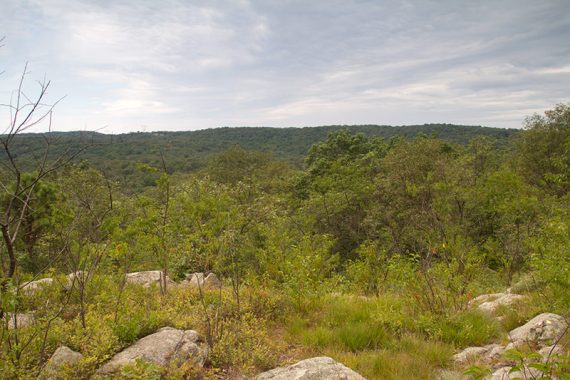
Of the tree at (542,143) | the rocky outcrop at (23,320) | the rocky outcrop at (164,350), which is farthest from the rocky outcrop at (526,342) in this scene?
the tree at (542,143)

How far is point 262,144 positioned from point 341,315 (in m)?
108

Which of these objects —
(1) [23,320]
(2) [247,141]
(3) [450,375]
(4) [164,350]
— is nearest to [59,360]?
(4) [164,350]

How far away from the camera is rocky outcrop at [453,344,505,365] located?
4184mm

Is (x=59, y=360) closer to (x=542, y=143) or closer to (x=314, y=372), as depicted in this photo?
(x=314, y=372)

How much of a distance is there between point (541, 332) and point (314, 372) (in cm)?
303

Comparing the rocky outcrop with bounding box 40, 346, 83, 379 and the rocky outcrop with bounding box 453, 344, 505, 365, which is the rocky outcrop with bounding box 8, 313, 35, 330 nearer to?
the rocky outcrop with bounding box 40, 346, 83, 379

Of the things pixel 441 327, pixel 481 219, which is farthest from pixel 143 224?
pixel 481 219

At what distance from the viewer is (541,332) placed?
4.49 metres

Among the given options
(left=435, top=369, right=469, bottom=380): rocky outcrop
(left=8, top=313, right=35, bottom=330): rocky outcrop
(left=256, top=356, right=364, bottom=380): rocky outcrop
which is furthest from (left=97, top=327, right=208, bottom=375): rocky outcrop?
(left=435, top=369, right=469, bottom=380): rocky outcrop

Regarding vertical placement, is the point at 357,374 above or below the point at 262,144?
below

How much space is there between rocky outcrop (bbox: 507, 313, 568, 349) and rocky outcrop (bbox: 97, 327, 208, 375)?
3721 millimetres

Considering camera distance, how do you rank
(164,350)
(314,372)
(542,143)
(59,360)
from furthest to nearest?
(542,143)
(164,350)
(59,360)
(314,372)

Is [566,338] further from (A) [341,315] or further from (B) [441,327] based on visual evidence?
(A) [341,315]

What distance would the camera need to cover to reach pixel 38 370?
3584 millimetres
